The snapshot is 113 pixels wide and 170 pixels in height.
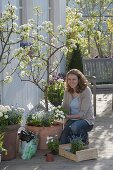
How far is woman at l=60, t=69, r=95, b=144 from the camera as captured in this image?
625 cm

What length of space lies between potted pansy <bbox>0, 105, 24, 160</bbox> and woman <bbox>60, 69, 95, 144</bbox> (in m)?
0.79

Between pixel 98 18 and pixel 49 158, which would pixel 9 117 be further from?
pixel 98 18

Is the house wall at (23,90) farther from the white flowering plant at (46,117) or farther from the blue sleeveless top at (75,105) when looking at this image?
the blue sleeveless top at (75,105)

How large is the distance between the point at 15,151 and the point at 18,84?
5.14 ft

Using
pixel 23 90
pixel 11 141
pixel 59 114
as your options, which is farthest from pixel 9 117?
pixel 23 90

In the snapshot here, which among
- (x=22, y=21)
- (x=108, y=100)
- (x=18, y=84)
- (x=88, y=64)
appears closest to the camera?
(x=18, y=84)

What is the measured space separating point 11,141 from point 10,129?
0.65 ft

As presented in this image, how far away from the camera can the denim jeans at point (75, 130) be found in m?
6.21

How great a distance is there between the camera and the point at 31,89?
27.0ft

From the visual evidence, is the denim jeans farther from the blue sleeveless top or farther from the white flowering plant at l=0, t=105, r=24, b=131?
the white flowering plant at l=0, t=105, r=24, b=131

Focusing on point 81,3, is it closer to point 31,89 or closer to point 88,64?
point 88,64

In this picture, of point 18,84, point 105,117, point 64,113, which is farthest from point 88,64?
point 64,113

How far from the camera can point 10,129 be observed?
562 cm

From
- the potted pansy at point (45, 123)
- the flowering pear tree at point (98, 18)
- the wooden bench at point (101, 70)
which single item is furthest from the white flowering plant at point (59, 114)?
the flowering pear tree at point (98, 18)
